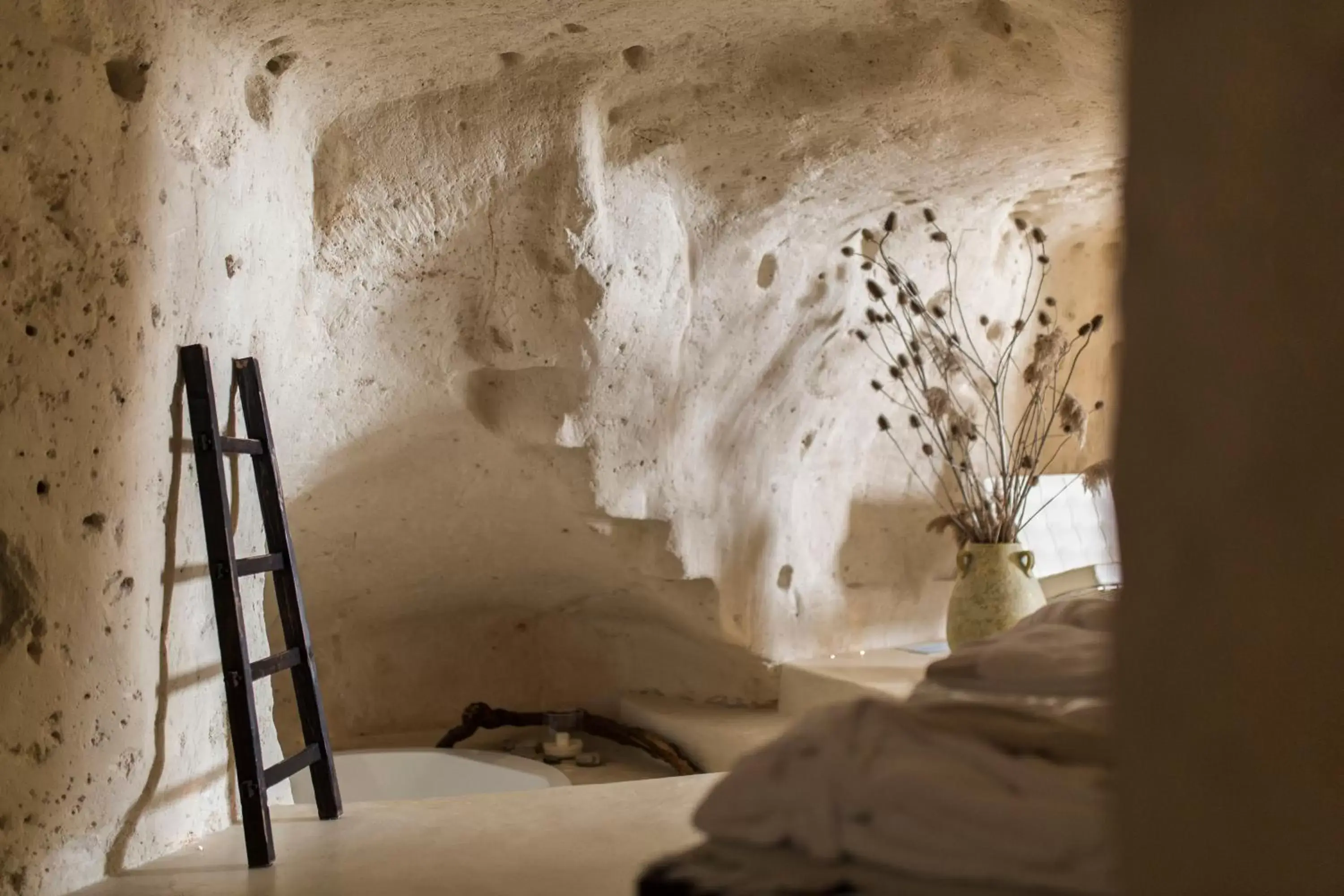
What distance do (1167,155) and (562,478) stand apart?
7.70 ft

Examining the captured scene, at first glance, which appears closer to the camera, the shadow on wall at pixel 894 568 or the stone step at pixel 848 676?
the stone step at pixel 848 676

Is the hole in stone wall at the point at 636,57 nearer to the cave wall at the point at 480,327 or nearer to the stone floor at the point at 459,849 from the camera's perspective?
the cave wall at the point at 480,327

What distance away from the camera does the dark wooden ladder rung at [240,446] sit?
1.86 m

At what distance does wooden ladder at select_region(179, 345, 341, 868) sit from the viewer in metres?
1.75

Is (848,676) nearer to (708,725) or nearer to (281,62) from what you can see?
(708,725)

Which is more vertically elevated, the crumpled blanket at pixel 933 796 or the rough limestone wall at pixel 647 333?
the rough limestone wall at pixel 647 333

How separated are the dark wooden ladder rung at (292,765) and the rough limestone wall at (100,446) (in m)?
0.11

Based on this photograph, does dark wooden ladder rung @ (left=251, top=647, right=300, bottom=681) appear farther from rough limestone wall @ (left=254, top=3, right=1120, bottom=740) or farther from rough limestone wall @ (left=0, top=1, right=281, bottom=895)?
rough limestone wall @ (left=254, top=3, right=1120, bottom=740)

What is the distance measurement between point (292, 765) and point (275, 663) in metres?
0.17

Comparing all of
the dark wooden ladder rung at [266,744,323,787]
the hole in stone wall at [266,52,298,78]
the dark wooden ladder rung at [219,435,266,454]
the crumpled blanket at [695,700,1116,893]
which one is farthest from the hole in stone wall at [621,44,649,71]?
the crumpled blanket at [695,700,1116,893]

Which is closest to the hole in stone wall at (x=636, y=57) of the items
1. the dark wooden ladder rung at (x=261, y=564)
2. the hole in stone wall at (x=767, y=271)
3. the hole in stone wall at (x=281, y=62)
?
A: the hole in stone wall at (x=281, y=62)

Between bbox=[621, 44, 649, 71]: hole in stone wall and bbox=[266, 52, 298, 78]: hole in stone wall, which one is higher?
bbox=[621, 44, 649, 71]: hole in stone wall

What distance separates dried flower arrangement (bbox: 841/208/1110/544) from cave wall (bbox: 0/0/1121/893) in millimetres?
94

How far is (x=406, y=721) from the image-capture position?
11.5 feet
